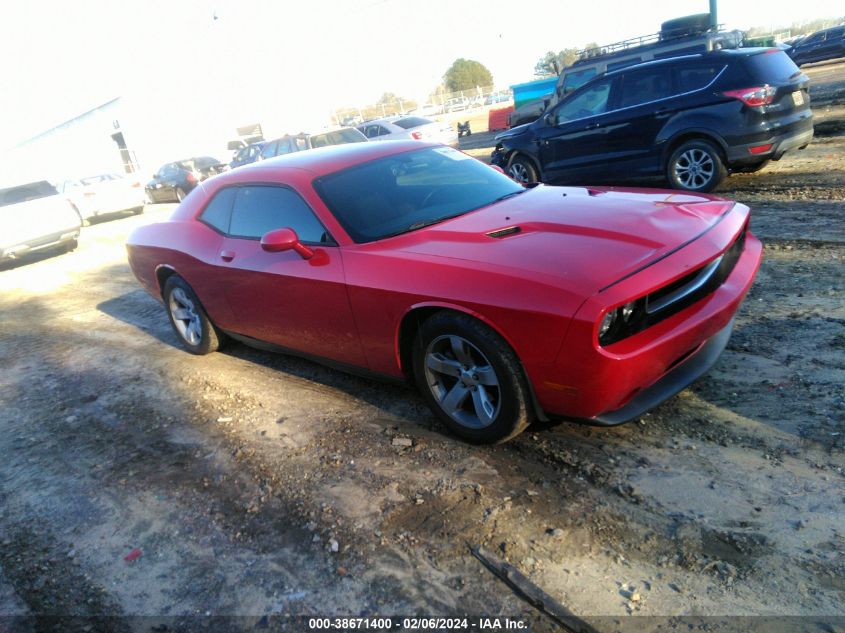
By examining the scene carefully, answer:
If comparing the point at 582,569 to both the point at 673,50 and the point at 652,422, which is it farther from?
the point at 673,50

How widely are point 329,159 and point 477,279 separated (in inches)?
75.5

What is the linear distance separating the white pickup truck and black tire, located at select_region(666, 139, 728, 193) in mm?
11737

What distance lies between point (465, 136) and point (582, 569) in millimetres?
23389

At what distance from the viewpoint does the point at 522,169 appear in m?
10.4

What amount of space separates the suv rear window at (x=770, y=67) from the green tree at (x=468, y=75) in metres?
67.4

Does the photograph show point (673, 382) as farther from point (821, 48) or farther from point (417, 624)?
point (821, 48)

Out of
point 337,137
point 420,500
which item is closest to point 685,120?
point 420,500

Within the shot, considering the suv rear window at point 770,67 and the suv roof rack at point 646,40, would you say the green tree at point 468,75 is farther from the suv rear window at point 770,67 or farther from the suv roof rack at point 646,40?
the suv rear window at point 770,67

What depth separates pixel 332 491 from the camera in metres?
3.29

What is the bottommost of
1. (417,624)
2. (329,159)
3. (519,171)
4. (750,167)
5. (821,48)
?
(417,624)

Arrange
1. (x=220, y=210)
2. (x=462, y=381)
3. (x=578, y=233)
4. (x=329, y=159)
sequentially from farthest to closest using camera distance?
(x=220, y=210) < (x=329, y=159) < (x=462, y=381) < (x=578, y=233)

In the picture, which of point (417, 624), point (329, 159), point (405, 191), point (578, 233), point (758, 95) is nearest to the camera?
point (417, 624)

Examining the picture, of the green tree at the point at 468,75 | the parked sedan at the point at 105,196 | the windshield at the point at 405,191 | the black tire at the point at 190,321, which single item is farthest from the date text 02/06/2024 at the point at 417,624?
the green tree at the point at 468,75

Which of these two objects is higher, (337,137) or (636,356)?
(337,137)
